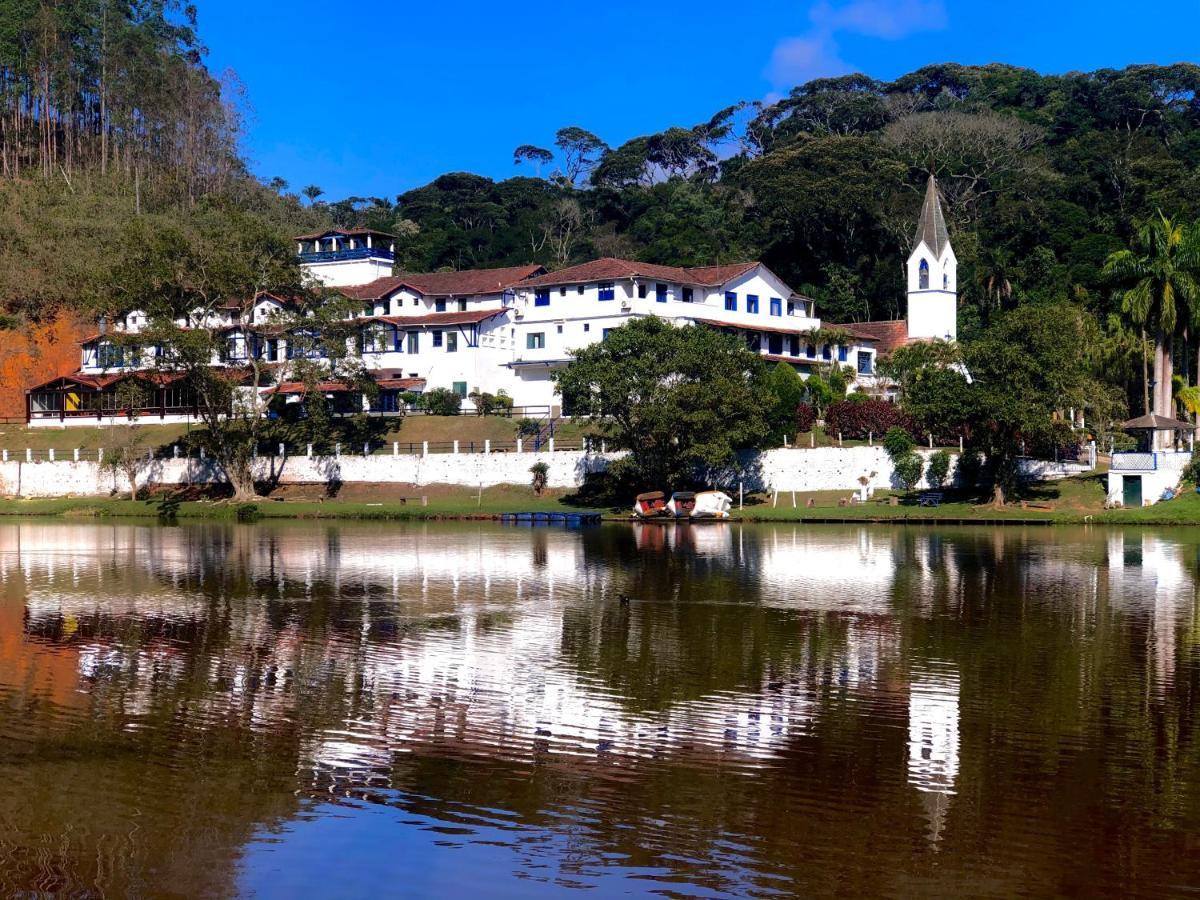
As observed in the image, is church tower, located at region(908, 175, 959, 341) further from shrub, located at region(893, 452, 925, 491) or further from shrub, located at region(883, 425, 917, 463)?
shrub, located at region(893, 452, 925, 491)

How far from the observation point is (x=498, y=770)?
61.1 feet

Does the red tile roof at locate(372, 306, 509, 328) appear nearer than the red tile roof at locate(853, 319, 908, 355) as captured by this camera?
Yes

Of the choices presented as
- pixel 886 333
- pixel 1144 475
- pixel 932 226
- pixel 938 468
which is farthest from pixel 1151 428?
pixel 932 226

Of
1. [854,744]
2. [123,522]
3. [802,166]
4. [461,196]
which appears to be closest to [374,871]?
[854,744]

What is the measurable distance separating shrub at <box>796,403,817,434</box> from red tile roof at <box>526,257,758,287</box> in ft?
52.0

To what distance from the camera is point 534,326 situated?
305ft

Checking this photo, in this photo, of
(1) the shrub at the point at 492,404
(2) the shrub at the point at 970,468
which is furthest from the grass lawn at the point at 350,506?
(2) the shrub at the point at 970,468

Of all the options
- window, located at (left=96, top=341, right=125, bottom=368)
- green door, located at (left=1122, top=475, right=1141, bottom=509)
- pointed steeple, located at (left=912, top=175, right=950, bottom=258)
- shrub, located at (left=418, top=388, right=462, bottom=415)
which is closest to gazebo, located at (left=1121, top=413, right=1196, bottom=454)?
green door, located at (left=1122, top=475, right=1141, bottom=509)

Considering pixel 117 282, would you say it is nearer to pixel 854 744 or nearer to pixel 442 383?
pixel 442 383

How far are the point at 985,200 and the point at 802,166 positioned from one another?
52.6 feet

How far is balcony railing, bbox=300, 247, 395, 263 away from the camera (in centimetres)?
10662


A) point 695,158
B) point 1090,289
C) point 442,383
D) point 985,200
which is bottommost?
point 442,383

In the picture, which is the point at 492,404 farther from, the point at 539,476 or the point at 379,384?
the point at 539,476

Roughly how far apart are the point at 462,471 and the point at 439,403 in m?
10.9
